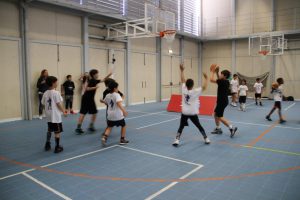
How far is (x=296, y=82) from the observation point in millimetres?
19000

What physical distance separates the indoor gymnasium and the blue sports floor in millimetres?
32

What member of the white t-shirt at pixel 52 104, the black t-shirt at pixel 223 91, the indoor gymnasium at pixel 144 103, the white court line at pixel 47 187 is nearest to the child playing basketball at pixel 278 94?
the indoor gymnasium at pixel 144 103

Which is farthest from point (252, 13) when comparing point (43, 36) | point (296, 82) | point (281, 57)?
point (43, 36)

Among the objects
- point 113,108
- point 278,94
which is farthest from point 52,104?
point 278,94

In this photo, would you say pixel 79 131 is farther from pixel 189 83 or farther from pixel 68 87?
pixel 68 87

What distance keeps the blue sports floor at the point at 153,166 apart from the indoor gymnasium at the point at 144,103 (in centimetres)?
3

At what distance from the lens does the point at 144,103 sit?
17.1 m

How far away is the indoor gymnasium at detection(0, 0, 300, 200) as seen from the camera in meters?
4.73

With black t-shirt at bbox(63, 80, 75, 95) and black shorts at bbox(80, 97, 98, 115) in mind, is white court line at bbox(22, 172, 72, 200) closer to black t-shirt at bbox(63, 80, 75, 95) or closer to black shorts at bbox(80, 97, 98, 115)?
black shorts at bbox(80, 97, 98, 115)

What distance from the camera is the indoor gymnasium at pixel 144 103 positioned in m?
4.73

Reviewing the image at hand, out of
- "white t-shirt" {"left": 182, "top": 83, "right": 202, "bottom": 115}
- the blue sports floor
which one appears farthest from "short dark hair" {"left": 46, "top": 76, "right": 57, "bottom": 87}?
"white t-shirt" {"left": 182, "top": 83, "right": 202, "bottom": 115}

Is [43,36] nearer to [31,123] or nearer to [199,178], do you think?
[31,123]

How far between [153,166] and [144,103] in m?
11.8

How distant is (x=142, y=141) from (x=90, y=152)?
1633mm
